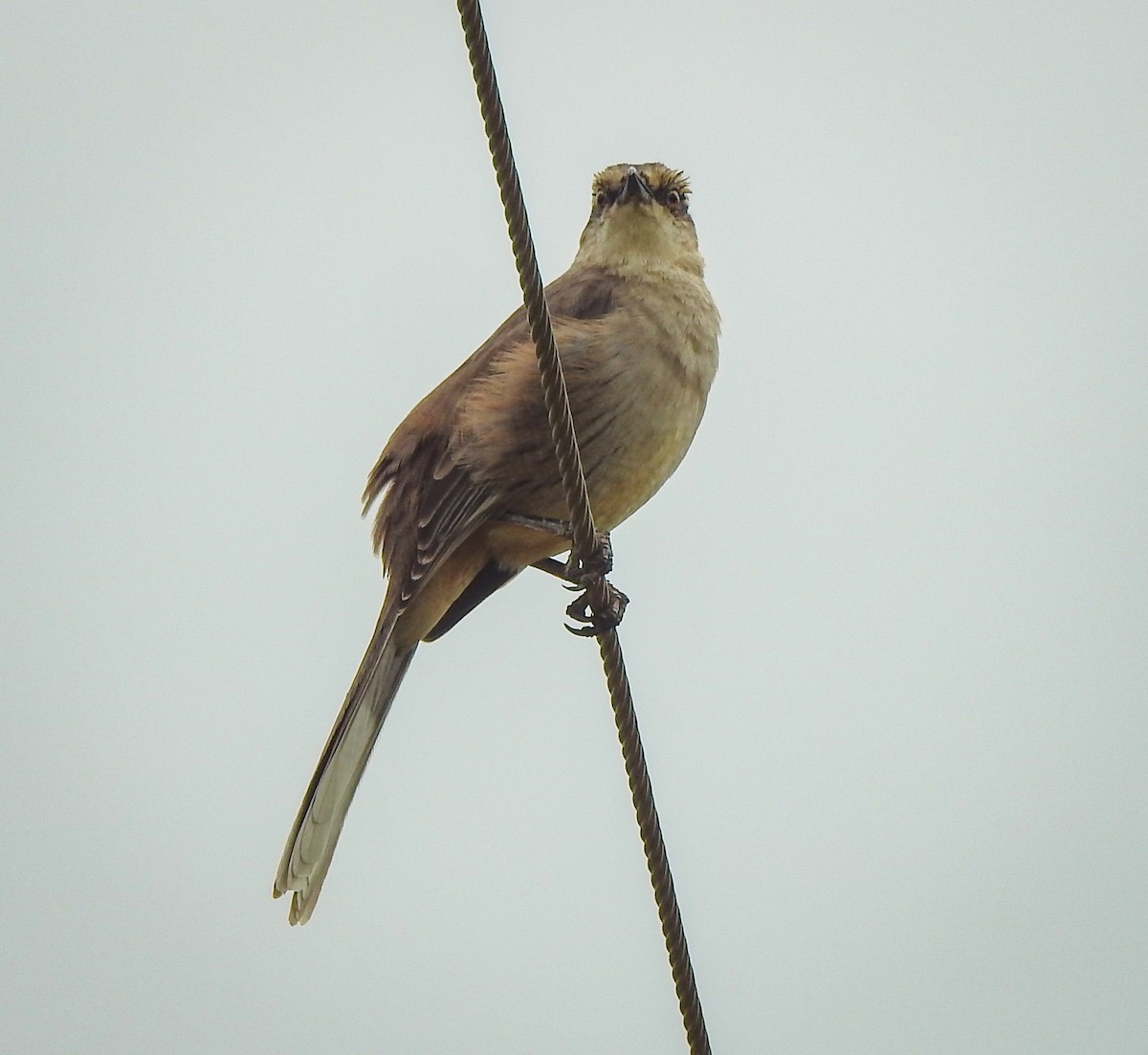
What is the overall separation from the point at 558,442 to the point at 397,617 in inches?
56.5

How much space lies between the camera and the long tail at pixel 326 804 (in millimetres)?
4887

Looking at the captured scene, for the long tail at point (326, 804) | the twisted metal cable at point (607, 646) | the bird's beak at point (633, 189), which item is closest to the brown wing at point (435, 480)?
the long tail at point (326, 804)

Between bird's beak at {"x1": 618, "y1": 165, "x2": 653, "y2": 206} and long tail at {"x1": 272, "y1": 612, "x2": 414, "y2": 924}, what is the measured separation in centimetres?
194

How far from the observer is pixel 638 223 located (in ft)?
19.1

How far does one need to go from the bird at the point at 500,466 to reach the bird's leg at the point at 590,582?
2 centimetres

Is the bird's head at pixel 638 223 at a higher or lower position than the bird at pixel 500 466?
higher

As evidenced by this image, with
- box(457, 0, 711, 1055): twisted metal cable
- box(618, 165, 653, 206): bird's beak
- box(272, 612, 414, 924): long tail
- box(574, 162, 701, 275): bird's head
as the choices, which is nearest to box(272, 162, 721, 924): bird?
box(272, 612, 414, 924): long tail

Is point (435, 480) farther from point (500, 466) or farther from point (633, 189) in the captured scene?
point (633, 189)

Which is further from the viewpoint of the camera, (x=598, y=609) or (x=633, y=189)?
(x=633, y=189)

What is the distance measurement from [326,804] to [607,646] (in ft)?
4.39

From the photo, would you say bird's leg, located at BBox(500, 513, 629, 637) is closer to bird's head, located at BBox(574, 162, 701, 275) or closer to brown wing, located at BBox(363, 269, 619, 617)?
brown wing, located at BBox(363, 269, 619, 617)

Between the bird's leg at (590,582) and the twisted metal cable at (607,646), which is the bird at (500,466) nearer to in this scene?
the bird's leg at (590,582)

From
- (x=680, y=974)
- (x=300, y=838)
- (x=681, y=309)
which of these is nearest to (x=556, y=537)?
(x=681, y=309)

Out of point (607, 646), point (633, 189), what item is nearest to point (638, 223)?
point (633, 189)
